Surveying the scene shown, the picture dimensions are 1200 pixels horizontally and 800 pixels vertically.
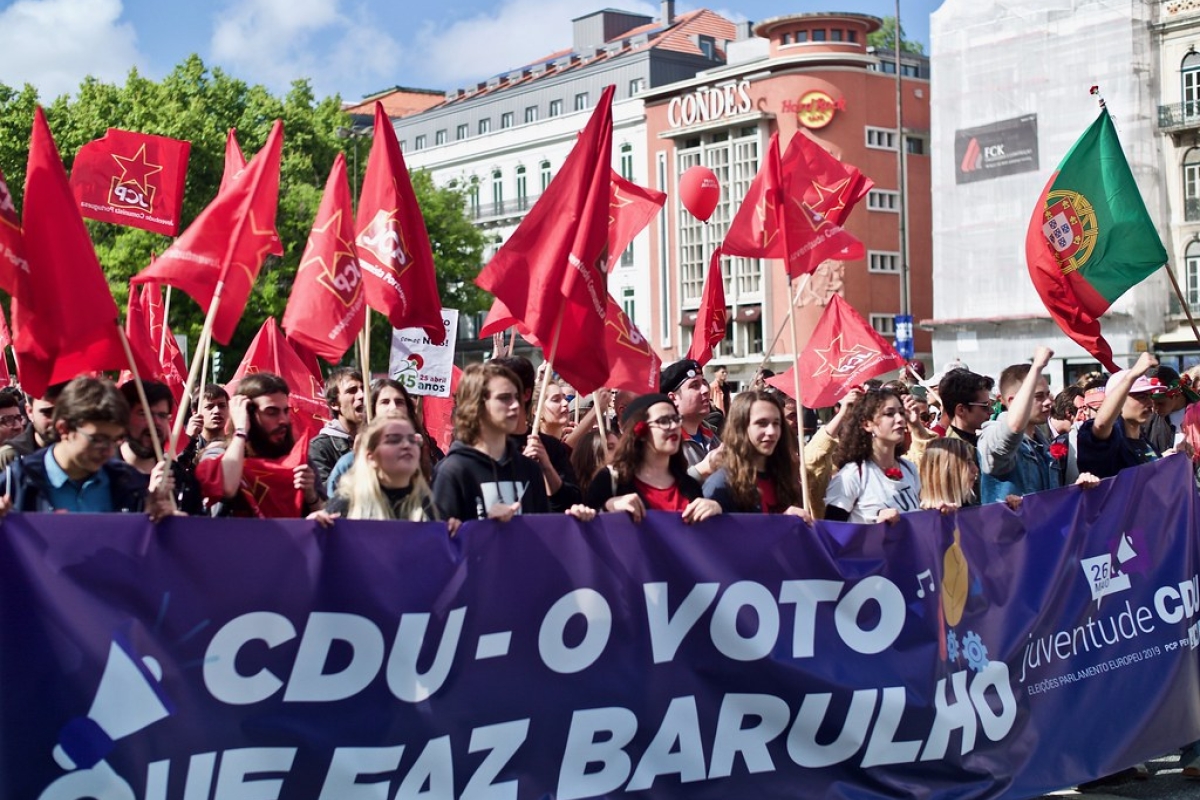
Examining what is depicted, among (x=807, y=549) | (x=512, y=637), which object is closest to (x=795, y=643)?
(x=807, y=549)

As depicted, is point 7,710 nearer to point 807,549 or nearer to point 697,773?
point 697,773

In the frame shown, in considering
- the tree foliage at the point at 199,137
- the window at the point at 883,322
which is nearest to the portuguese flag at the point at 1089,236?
the tree foliage at the point at 199,137

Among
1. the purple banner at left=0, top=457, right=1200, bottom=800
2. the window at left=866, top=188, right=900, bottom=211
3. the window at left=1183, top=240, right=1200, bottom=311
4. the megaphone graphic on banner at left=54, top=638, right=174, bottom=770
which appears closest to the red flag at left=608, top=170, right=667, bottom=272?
the purple banner at left=0, top=457, right=1200, bottom=800

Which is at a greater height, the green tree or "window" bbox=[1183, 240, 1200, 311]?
the green tree

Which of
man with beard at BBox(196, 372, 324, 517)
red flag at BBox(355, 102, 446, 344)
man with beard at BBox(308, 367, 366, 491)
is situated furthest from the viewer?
man with beard at BBox(308, 367, 366, 491)

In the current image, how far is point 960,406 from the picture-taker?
7840 mm

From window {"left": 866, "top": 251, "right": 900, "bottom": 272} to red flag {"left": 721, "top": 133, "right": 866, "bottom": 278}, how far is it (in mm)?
51201

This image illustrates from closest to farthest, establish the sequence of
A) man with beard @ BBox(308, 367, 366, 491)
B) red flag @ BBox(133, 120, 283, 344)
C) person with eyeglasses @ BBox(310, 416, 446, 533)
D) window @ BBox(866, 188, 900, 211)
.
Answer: person with eyeglasses @ BBox(310, 416, 446, 533) → red flag @ BBox(133, 120, 283, 344) → man with beard @ BBox(308, 367, 366, 491) → window @ BBox(866, 188, 900, 211)

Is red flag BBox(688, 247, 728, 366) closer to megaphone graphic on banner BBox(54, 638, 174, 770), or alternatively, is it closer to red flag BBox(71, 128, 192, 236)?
red flag BBox(71, 128, 192, 236)

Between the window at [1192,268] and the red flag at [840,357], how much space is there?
36.0 m

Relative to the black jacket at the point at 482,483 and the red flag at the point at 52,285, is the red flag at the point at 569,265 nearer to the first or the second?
the black jacket at the point at 482,483

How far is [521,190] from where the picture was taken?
72625 mm

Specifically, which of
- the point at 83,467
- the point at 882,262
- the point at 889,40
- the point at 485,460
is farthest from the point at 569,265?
the point at 889,40

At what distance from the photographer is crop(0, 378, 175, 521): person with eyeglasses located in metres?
5.03
